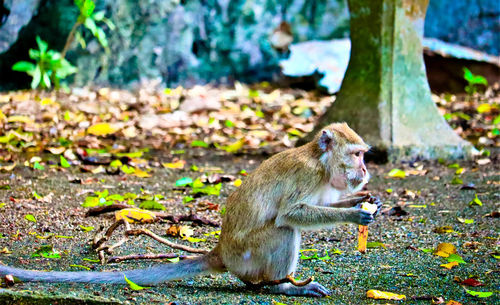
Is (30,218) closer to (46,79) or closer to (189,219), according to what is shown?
(189,219)

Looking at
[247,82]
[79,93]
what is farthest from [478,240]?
[247,82]

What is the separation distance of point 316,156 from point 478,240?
1366 millimetres

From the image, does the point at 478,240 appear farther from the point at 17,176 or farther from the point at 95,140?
the point at 95,140

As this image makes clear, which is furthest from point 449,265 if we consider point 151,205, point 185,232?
point 151,205

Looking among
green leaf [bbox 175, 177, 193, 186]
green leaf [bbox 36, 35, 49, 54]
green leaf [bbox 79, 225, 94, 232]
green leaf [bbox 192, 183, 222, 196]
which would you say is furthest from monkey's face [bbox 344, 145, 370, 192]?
green leaf [bbox 36, 35, 49, 54]

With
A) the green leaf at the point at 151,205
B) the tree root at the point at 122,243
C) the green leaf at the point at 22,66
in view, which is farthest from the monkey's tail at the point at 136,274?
the green leaf at the point at 22,66

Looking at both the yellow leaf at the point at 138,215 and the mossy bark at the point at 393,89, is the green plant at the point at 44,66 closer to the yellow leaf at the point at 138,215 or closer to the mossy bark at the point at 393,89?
the mossy bark at the point at 393,89

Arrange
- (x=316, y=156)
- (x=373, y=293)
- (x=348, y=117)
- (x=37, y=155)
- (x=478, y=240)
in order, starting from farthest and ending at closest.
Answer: (x=348, y=117) < (x=37, y=155) < (x=478, y=240) < (x=316, y=156) < (x=373, y=293)

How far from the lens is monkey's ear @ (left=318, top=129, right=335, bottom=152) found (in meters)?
3.56

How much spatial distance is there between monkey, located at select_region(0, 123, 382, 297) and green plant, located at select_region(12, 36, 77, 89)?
5.34 m

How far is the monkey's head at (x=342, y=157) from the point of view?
3.57 metres

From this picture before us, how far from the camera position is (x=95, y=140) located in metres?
7.31

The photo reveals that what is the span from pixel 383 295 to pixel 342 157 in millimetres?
706

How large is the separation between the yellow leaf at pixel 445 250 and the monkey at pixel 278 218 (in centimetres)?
79
